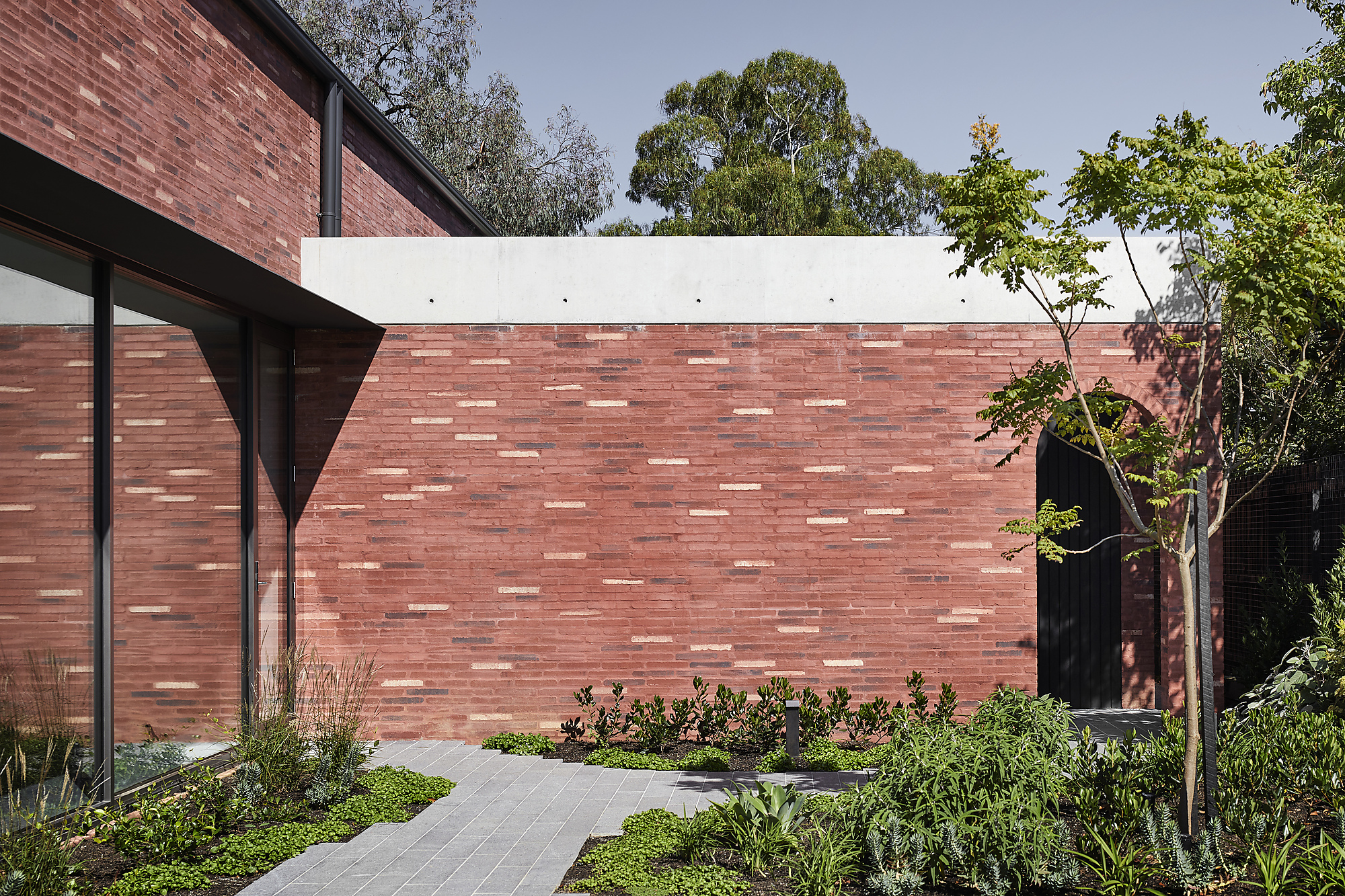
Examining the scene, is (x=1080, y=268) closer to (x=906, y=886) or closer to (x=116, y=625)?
(x=906, y=886)

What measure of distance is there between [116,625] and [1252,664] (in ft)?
30.0

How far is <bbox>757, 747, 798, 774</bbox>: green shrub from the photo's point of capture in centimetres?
738

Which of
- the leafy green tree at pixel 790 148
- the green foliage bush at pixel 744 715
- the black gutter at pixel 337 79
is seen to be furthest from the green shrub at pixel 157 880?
the leafy green tree at pixel 790 148

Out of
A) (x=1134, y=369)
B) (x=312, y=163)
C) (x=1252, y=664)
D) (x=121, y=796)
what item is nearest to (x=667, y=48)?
(x=312, y=163)

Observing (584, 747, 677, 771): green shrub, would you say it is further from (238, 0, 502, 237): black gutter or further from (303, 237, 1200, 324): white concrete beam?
(238, 0, 502, 237): black gutter

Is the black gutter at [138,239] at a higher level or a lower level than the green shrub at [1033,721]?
higher

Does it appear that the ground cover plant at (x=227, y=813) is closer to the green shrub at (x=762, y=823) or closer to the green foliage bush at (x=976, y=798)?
the green shrub at (x=762, y=823)

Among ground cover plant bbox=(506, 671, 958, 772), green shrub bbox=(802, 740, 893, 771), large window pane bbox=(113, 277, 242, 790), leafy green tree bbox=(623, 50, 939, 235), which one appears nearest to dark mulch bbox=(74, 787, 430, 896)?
large window pane bbox=(113, 277, 242, 790)

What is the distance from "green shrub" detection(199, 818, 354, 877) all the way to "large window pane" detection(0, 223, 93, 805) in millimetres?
1047

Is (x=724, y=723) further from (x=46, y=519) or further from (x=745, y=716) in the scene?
(x=46, y=519)

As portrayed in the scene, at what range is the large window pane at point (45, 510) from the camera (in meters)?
5.28

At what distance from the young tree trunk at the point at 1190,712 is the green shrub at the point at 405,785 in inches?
184

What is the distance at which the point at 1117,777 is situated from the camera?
5625 millimetres

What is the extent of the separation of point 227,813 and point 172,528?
7.20 feet
